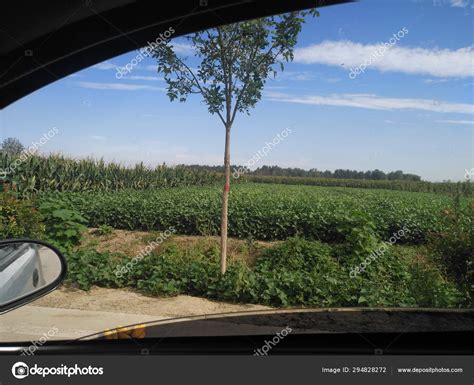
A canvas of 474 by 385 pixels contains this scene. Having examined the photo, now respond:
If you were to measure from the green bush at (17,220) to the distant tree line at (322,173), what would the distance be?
0.76 m

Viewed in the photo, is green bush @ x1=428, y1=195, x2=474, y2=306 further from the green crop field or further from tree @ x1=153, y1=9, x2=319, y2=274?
tree @ x1=153, y1=9, x2=319, y2=274

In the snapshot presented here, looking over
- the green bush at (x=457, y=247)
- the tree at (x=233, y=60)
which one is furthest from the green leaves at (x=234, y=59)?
the green bush at (x=457, y=247)

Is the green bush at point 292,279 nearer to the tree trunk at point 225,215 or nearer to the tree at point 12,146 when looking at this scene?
the tree trunk at point 225,215

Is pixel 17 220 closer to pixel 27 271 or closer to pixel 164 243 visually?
pixel 27 271

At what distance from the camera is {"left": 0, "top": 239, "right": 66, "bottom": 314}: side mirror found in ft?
4.55

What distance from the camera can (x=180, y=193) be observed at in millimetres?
2186

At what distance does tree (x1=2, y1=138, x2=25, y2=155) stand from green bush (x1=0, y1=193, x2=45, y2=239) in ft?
0.66

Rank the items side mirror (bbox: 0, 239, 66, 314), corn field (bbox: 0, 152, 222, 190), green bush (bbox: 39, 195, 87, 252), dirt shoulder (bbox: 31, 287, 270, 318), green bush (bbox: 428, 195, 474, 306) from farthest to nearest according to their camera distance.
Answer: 1. corn field (bbox: 0, 152, 222, 190)
2. green bush (bbox: 428, 195, 474, 306)
3. green bush (bbox: 39, 195, 87, 252)
4. dirt shoulder (bbox: 31, 287, 270, 318)
5. side mirror (bbox: 0, 239, 66, 314)

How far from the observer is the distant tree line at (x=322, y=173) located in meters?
1.56

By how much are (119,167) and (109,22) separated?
69cm

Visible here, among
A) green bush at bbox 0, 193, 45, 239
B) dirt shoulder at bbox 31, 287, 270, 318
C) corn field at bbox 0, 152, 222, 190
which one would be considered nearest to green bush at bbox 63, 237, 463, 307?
dirt shoulder at bbox 31, 287, 270, 318

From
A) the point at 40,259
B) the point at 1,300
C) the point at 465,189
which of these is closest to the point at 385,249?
the point at 465,189

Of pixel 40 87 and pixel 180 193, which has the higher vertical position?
pixel 40 87
